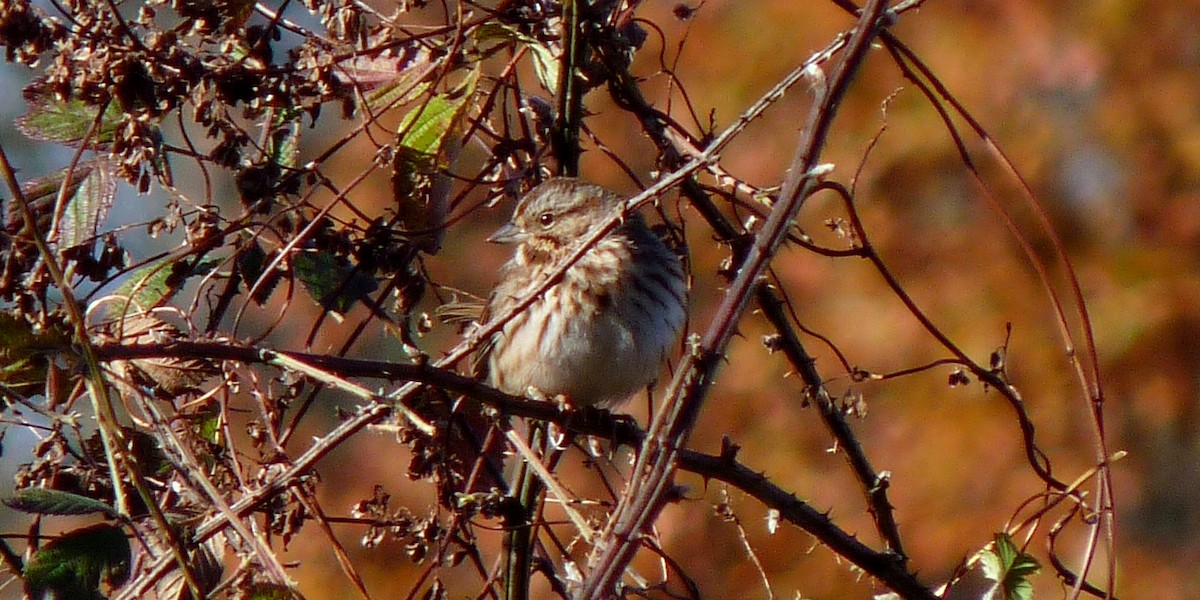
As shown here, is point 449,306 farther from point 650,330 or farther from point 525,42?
point 525,42

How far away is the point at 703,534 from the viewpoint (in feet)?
25.1

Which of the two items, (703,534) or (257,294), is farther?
(703,534)

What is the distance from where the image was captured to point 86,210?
259 centimetres

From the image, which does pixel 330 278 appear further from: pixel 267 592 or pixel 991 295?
pixel 991 295

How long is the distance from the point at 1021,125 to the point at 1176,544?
2359 mm

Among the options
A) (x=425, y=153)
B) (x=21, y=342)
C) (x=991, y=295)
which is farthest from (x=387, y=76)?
(x=991, y=295)

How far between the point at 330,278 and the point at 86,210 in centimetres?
49

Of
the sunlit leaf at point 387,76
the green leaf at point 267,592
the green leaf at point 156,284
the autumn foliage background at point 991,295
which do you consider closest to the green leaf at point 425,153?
the sunlit leaf at point 387,76

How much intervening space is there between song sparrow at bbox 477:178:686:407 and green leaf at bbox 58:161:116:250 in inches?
48.5

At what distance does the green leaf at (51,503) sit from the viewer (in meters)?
2.23

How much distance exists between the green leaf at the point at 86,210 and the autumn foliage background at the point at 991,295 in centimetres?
476

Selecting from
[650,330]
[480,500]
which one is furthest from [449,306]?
[480,500]

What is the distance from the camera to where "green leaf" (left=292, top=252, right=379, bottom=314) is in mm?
2877

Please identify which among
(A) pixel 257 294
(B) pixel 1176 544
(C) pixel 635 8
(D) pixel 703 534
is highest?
(B) pixel 1176 544
